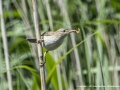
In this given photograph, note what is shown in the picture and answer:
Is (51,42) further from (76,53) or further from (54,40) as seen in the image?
(76,53)

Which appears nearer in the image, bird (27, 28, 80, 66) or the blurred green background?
bird (27, 28, 80, 66)

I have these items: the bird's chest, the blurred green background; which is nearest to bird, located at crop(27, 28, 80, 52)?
the bird's chest

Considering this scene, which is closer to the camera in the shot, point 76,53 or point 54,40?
point 54,40

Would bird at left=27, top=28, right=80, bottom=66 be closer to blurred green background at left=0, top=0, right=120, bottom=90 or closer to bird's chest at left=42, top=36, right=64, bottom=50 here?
bird's chest at left=42, top=36, right=64, bottom=50

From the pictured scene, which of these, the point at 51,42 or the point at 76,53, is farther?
the point at 76,53

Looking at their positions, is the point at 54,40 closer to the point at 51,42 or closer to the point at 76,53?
the point at 51,42

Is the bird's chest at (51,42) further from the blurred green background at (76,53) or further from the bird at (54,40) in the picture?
the blurred green background at (76,53)

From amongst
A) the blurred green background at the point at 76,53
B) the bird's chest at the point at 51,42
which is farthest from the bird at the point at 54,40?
the blurred green background at the point at 76,53

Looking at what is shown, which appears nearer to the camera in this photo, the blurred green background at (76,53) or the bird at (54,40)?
the bird at (54,40)

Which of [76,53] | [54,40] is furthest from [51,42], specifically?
[76,53]

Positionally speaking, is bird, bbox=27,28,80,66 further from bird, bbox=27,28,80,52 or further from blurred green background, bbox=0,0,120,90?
blurred green background, bbox=0,0,120,90

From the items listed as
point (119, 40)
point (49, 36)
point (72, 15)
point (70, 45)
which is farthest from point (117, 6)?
point (49, 36)

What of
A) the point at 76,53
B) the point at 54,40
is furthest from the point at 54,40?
the point at 76,53

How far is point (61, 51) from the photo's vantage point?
2.15 metres
